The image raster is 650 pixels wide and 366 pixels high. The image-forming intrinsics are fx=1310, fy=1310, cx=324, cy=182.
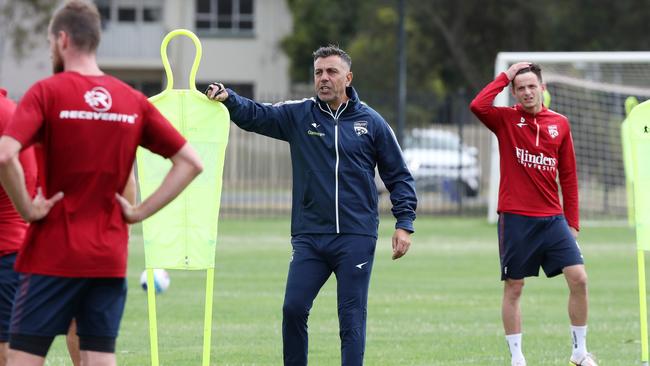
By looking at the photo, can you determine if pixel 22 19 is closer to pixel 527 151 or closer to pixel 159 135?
pixel 527 151

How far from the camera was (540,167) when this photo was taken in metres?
9.84

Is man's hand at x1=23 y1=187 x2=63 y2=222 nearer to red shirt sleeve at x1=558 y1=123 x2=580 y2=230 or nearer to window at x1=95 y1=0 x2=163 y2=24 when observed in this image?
red shirt sleeve at x1=558 y1=123 x2=580 y2=230

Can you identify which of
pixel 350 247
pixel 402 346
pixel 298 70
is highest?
pixel 298 70

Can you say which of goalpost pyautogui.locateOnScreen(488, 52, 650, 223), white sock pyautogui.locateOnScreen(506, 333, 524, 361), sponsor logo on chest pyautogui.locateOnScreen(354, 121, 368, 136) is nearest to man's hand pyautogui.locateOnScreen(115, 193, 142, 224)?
sponsor logo on chest pyautogui.locateOnScreen(354, 121, 368, 136)

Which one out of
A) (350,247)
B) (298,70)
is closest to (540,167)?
(350,247)

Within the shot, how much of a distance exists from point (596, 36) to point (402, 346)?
36410 millimetres

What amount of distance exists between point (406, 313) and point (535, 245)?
407 centimetres

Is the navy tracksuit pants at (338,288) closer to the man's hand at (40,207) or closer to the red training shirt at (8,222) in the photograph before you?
the red training shirt at (8,222)

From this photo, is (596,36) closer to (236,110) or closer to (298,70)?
(298,70)

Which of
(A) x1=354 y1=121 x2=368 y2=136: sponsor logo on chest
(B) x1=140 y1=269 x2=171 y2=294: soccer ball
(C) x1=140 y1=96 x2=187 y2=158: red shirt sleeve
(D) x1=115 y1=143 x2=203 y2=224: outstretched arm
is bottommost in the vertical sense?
(B) x1=140 y1=269 x2=171 y2=294: soccer ball

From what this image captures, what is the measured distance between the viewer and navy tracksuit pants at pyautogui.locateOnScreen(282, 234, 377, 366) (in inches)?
327

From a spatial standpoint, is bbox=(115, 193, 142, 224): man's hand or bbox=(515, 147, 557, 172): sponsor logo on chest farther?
bbox=(515, 147, 557, 172): sponsor logo on chest

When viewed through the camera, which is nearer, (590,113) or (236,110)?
(236,110)

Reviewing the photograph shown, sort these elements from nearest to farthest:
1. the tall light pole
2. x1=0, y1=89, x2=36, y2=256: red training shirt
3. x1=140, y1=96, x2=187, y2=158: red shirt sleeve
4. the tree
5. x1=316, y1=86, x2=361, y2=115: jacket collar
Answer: x1=140, y1=96, x2=187, y2=158: red shirt sleeve < x1=0, y1=89, x2=36, y2=256: red training shirt < x1=316, y1=86, x2=361, y2=115: jacket collar < the tall light pole < the tree
